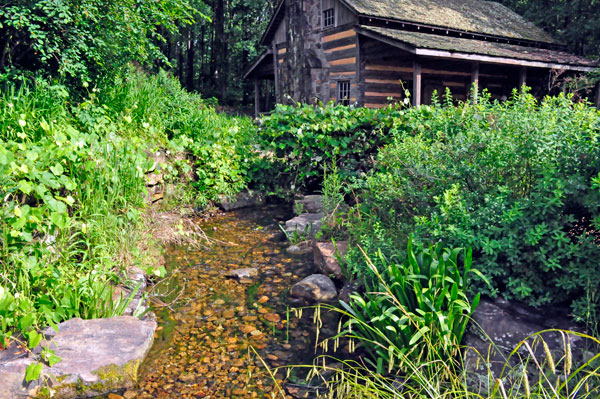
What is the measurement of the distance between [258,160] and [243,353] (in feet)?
15.4

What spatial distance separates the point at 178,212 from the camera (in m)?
6.74

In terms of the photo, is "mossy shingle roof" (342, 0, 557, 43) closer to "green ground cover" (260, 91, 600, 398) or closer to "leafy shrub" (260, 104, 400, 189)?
"leafy shrub" (260, 104, 400, 189)

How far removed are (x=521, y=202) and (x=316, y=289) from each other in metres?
2.10

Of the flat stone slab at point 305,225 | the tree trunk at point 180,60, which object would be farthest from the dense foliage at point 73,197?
the tree trunk at point 180,60

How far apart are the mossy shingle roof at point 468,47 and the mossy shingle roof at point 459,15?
826mm

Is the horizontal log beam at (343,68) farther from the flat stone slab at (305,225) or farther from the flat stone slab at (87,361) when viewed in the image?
the flat stone slab at (87,361)

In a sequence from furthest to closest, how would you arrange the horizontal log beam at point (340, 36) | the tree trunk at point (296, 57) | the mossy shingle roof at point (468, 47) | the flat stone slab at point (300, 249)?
the horizontal log beam at point (340, 36) < the mossy shingle roof at point (468, 47) < the tree trunk at point (296, 57) < the flat stone slab at point (300, 249)

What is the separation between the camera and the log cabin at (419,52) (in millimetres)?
13836

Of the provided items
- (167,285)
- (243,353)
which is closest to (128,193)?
(167,285)

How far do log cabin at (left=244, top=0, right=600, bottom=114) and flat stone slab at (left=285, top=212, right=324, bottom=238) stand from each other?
21.4 ft

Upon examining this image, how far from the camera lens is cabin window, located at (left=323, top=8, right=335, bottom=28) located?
16.3 meters

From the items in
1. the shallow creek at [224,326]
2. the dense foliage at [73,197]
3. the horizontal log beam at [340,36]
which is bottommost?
the shallow creek at [224,326]

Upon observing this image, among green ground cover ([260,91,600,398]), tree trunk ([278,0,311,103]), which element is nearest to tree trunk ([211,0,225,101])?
tree trunk ([278,0,311,103])

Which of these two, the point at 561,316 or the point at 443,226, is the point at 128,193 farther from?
the point at 561,316
